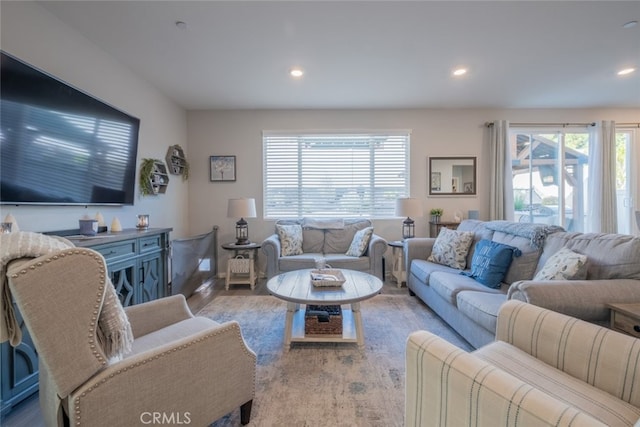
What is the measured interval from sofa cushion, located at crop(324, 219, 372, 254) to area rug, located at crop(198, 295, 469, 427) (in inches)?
46.0

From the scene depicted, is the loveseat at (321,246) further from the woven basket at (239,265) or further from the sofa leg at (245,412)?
the sofa leg at (245,412)

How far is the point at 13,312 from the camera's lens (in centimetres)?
86

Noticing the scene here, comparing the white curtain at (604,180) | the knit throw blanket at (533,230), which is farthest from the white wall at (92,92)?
the white curtain at (604,180)

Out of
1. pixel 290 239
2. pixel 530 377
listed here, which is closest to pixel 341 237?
pixel 290 239

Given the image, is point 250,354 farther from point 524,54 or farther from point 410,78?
point 524,54

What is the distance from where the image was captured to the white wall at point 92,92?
1.80 m

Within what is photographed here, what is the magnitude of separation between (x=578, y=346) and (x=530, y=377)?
9.5 inches

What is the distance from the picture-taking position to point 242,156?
4211 millimetres

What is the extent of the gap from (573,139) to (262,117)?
15.8 feet

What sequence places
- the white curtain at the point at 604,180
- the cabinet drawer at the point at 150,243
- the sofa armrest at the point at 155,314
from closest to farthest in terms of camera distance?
the sofa armrest at the point at 155,314 < the cabinet drawer at the point at 150,243 < the white curtain at the point at 604,180

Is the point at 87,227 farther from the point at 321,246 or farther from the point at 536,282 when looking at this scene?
the point at 536,282

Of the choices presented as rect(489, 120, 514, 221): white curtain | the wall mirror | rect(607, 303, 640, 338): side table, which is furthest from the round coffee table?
rect(489, 120, 514, 221): white curtain

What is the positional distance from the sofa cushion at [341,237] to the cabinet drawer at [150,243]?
6.83 feet

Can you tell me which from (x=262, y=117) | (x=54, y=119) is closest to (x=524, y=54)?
(x=262, y=117)
